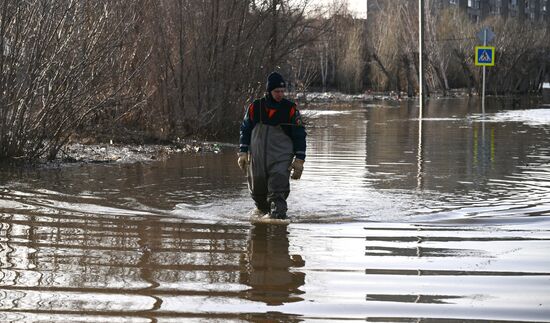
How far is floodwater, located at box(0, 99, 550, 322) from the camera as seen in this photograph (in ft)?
20.8

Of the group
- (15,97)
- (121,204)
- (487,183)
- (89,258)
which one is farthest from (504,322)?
(15,97)

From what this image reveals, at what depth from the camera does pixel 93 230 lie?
31.0 feet

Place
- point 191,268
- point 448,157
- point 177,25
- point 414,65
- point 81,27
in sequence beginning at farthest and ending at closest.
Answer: point 414,65 < point 177,25 < point 448,157 < point 81,27 < point 191,268

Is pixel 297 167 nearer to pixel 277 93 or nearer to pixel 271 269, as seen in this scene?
pixel 277 93

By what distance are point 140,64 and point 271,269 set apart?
454 inches

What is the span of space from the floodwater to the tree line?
46.4 inches

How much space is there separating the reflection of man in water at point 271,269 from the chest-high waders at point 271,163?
795mm

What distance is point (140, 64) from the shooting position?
61.1 ft

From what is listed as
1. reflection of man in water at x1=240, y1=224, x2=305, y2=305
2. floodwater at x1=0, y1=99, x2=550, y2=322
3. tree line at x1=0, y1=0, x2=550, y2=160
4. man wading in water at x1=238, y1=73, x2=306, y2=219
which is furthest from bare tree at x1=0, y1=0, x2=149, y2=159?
reflection of man in water at x1=240, y1=224, x2=305, y2=305

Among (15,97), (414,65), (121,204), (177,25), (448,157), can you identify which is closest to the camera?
(121,204)

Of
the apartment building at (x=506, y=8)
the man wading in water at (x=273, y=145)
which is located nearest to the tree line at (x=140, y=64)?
the man wading in water at (x=273, y=145)

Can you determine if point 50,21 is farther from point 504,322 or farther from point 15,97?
point 504,322

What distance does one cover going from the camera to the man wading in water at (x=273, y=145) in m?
10.4

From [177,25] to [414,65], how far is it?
44.7m
